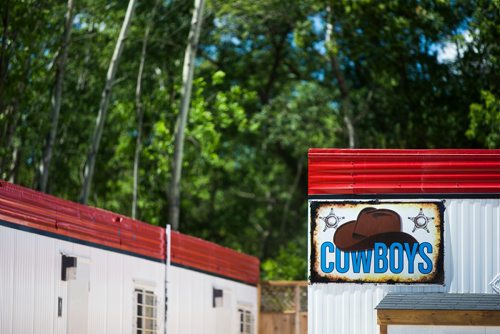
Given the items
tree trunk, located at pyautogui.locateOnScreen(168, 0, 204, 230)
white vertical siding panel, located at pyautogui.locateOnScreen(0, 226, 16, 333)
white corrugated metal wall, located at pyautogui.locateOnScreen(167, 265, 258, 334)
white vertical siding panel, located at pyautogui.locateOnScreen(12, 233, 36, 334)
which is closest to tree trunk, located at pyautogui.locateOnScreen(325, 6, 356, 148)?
tree trunk, located at pyautogui.locateOnScreen(168, 0, 204, 230)

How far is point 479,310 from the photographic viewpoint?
1471 cm

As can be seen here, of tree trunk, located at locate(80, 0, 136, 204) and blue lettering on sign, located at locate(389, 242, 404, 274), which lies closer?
blue lettering on sign, located at locate(389, 242, 404, 274)

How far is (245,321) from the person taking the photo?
2575 cm

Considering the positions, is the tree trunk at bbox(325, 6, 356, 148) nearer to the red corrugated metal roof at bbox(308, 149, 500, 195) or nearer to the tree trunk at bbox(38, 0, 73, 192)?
the tree trunk at bbox(38, 0, 73, 192)

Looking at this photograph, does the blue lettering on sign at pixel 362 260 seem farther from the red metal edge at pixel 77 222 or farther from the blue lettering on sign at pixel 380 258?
the red metal edge at pixel 77 222

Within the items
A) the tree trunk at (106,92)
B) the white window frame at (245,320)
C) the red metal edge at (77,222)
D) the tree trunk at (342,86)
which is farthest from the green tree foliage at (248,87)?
the red metal edge at (77,222)

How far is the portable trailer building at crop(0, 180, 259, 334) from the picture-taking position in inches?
553

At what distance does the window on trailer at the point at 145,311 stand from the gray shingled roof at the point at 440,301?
4.66 m

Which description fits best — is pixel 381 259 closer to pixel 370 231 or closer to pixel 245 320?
pixel 370 231

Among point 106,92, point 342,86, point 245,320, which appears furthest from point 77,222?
point 342,86

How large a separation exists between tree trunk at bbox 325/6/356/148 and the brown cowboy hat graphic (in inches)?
815

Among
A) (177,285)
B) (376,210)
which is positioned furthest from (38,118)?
(376,210)

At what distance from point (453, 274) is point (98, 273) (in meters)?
4.53

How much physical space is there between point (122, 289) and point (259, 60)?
85.8 feet
